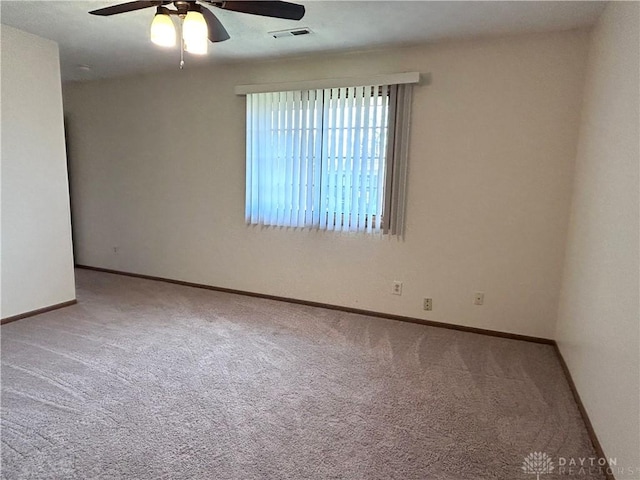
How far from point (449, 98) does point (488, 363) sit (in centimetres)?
217

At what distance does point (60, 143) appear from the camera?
3.56 meters

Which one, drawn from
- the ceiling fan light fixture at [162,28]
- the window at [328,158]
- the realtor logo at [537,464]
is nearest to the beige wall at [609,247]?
the realtor logo at [537,464]

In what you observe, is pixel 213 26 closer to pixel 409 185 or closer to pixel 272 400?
pixel 409 185

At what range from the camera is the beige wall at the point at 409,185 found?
304 centimetres

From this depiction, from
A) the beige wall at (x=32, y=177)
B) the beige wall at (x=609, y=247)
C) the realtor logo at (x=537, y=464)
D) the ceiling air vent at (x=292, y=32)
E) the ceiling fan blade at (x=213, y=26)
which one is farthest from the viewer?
the beige wall at (x=32, y=177)

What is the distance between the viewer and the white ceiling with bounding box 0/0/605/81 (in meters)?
2.55

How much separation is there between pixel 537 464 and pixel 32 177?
4.24 metres

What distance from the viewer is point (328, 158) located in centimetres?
363

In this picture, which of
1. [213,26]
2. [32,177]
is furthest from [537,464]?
[32,177]

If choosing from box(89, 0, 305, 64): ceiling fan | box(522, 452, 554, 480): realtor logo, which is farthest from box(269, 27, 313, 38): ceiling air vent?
box(522, 452, 554, 480): realtor logo

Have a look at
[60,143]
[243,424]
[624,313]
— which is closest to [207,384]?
[243,424]

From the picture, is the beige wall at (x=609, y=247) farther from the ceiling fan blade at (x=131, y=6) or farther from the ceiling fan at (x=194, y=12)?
the ceiling fan blade at (x=131, y=6)

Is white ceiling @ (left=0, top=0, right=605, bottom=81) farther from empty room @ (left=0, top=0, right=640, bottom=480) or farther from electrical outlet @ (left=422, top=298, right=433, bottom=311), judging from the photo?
electrical outlet @ (left=422, top=298, right=433, bottom=311)

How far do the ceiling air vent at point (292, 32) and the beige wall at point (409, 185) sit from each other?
0.59 meters
